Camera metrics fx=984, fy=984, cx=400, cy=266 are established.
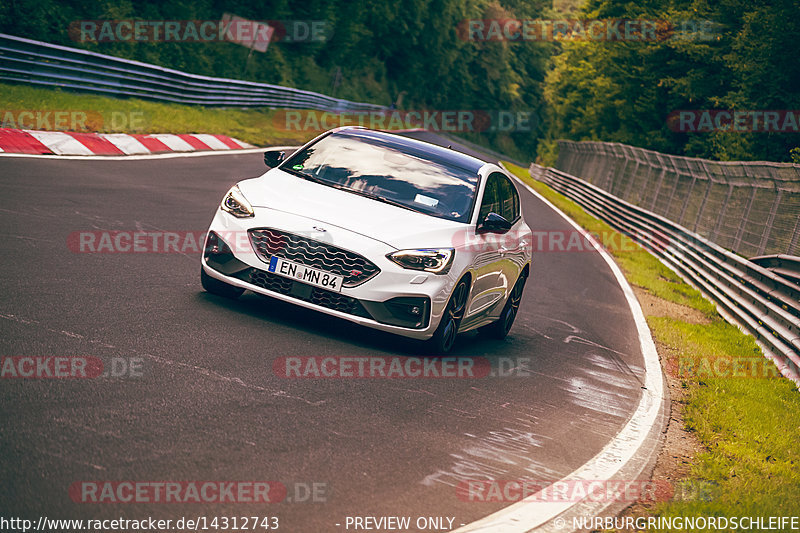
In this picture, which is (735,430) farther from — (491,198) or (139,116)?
(139,116)

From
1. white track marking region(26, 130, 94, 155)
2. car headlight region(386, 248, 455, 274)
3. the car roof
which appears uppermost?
the car roof

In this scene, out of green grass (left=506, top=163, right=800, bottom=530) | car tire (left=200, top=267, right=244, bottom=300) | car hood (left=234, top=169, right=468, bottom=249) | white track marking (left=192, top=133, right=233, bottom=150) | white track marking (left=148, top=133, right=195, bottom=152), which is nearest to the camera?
green grass (left=506, top=163, right=800, bottom=530)

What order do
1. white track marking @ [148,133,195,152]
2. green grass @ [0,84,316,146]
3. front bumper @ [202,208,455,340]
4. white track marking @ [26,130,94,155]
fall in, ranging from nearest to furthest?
front bumper @ [202,208,455,340]
white track marking @ [26,130,94,155]
green grass @ [0,84,316,146]
white track marking @ [148,133,195,152]

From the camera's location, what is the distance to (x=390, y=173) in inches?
354

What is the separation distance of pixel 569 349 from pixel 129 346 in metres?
5.32

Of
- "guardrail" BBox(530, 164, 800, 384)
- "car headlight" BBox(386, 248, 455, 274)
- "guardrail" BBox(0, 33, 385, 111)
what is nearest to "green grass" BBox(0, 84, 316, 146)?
"guardrail" BBox(0, 33, 385, 111)

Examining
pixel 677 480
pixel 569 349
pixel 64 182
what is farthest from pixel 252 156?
pixel 677 480

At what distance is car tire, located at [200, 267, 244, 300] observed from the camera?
8445mm

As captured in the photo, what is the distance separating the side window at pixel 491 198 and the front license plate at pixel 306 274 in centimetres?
184

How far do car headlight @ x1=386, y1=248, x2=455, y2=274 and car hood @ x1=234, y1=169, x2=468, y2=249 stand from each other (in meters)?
0.06

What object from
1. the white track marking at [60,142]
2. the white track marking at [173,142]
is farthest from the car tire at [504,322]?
the white track marking at [173,142]

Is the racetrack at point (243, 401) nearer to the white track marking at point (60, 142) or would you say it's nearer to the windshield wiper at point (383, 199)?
the windshield wiper at point (383, 199)

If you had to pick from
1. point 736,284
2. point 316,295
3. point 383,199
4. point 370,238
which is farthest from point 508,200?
point 736,284

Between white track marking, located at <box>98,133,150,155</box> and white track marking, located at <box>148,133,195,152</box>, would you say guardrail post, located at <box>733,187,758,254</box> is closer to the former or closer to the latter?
white track marking, located at <box>98,133,150,155</box>
